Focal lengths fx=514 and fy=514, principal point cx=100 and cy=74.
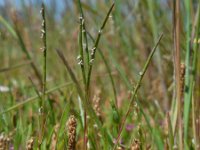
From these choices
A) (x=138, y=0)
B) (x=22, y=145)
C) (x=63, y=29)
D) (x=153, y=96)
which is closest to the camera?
(x=22, y=145)

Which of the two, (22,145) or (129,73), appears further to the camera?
(129,73)

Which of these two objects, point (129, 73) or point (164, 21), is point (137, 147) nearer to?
point (164, 21)

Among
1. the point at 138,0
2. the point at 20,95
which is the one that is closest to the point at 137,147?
the point at 138,0

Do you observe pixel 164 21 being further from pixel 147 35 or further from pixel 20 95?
pixel 20 95

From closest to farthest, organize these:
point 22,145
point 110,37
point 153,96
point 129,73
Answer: point 22,145, point 153,96, point 129,73, point 110,37

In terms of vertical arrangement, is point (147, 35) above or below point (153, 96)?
above

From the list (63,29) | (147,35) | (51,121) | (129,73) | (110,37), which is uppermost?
(63,29)
